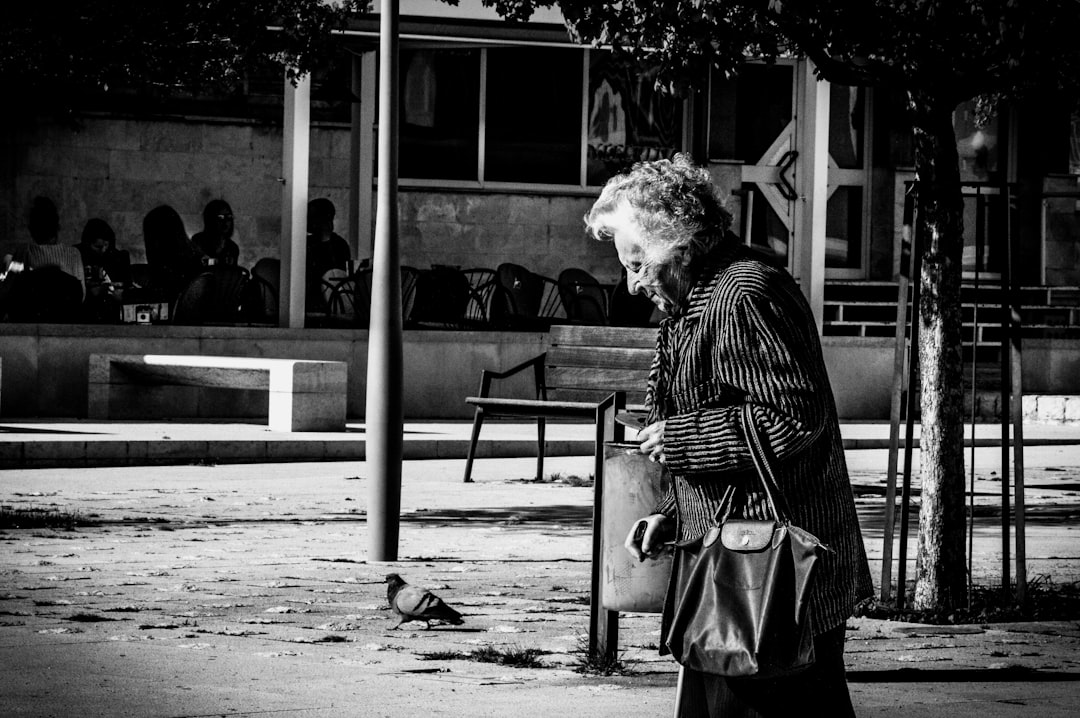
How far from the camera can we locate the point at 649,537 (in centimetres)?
413

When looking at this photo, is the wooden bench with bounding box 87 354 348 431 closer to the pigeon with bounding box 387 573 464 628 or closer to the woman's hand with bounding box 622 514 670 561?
the pigeon with bounding box 387 573 464 628

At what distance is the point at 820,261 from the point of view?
2106cm

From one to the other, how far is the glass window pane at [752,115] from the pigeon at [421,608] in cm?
2012

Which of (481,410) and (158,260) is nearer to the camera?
(481,410)

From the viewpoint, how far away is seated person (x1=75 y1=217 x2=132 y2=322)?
67.4 ft

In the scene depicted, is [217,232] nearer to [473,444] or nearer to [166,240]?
[166,240]

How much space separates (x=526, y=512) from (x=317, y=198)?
1609 cm

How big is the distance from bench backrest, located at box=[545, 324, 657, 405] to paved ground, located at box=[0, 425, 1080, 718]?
176 centimetres

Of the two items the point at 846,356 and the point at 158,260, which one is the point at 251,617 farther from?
the point at 158,260

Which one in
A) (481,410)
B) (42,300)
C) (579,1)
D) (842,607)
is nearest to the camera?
(842,607)

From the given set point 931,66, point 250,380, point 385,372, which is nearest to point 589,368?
point 250,380

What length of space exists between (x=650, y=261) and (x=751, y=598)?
83 centimetres

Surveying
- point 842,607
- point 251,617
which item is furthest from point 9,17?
point 842,607

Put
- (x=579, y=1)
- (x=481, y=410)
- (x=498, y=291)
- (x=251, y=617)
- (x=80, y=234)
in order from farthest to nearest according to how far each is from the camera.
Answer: (x=80, y=234) → (x=498, y=291) → (x=481, y=410) → (x=579, y=1) → (x=251, y=617)
